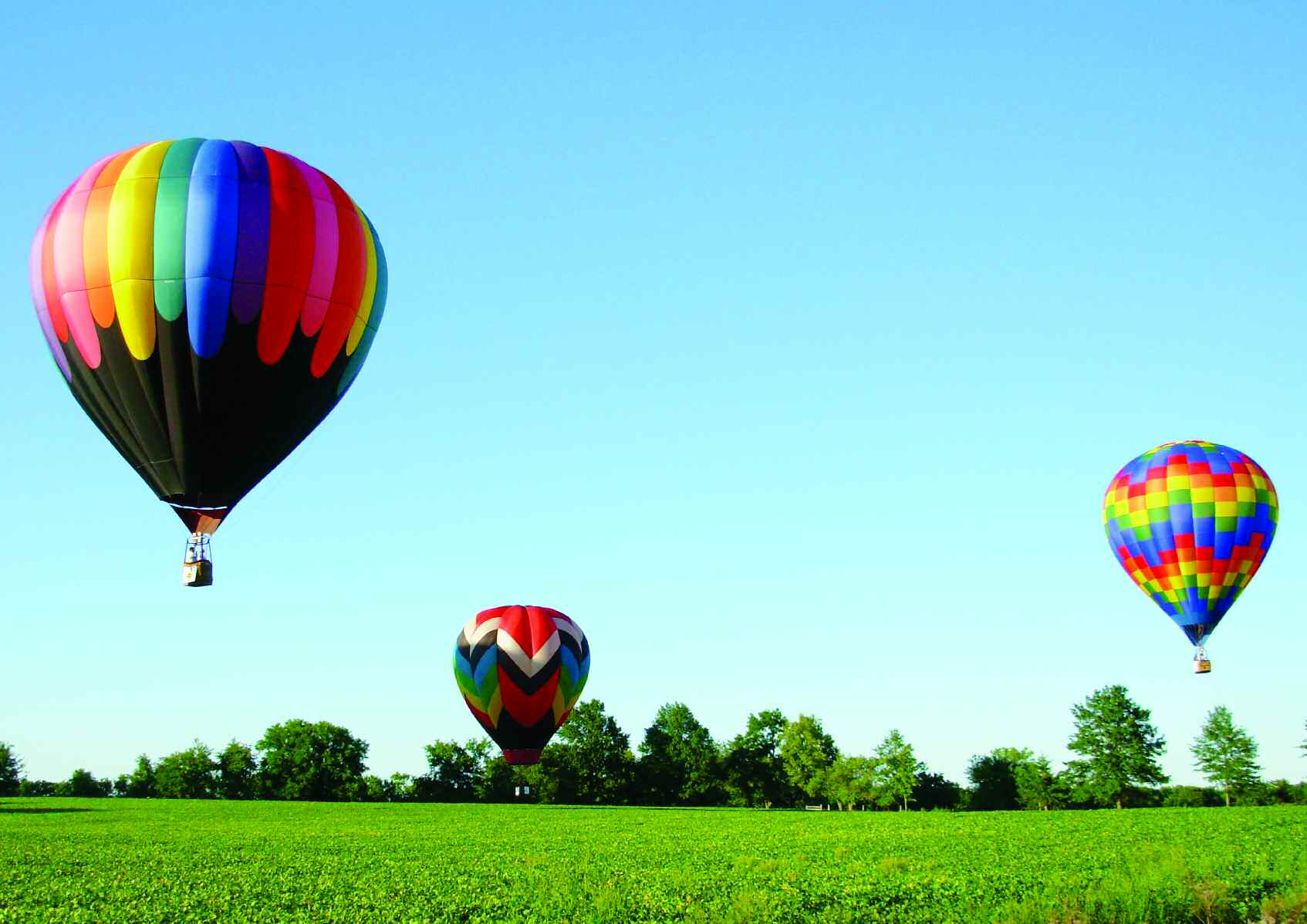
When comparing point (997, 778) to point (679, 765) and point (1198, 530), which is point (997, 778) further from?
point (1198, 530)

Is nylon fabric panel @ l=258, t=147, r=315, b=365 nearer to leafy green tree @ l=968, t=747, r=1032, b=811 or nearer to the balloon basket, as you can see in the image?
the balloon basket

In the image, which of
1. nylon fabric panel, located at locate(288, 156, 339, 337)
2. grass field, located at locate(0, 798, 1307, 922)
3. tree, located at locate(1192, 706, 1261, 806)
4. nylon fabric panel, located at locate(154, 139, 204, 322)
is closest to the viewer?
nylon fabric panel, located at locate(154, 139, 204, 322)

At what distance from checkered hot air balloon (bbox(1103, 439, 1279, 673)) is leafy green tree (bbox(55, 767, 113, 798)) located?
284 ft

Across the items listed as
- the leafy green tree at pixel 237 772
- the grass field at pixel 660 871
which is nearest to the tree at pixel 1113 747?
the grass field at pixel 660 871

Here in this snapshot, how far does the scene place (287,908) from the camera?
23.4 meters

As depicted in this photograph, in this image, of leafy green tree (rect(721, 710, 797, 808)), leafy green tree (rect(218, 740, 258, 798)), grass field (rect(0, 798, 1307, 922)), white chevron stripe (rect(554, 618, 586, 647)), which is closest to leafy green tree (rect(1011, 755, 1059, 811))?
leafy green tree (rect(721, 710, 797, 808))

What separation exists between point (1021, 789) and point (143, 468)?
8323cm

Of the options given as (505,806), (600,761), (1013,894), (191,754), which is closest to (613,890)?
(1013,894)

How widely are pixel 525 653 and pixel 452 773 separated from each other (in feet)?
174

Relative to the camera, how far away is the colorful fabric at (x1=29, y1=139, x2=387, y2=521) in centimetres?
2189

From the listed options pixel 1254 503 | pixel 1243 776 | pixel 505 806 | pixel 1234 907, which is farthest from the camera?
pixel 1243 776

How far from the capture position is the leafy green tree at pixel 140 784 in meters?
104

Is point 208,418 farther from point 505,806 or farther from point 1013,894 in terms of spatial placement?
point 505,806

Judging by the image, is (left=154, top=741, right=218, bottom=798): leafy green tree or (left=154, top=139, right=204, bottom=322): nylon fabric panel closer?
(left=154, top=139, right=204, bottom=322): nylon fabric panel
